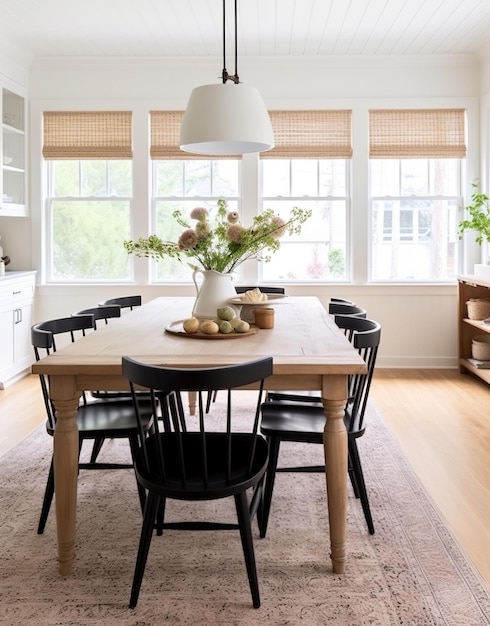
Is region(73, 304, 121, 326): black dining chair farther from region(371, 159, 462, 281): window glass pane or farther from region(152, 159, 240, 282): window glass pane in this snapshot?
region(371, 159, 462, 281): window glass pane

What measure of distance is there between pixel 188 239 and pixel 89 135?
356 cm

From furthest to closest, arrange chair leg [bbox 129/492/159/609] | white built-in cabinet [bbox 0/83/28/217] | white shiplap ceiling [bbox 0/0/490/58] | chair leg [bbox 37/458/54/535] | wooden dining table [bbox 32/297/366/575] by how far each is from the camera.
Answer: white built-in cabinet [bbox 0/83/28/217]
white shiplap ceiling [bbox 0/0/490/58]
chair leg [bbox 37/458/54/535]
wooden dining table [bbox 32/297/366/575]
chair leg [bbox 129/492/159/609]

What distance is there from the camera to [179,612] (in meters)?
2.10

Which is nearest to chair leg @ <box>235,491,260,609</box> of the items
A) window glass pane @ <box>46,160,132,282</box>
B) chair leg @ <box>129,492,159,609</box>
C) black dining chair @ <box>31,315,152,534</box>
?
chair leg @ <box>129,492,159,609</box>

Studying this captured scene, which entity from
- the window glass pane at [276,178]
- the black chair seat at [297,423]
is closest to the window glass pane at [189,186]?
the window glass pane at [276,178]

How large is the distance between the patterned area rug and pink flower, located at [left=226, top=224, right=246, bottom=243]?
122cm

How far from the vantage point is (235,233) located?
9.99 ft

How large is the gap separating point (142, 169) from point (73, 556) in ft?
14.4

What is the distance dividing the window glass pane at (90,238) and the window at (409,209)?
2398 millimetres

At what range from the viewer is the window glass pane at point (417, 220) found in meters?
6.19

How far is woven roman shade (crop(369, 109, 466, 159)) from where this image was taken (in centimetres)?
606

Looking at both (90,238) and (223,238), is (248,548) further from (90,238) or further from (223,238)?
(90,238)

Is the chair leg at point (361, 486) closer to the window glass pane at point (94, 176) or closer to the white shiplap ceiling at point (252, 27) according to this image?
the white shiplap ceiling at point (252, 27)

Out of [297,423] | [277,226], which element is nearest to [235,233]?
[277,226]
